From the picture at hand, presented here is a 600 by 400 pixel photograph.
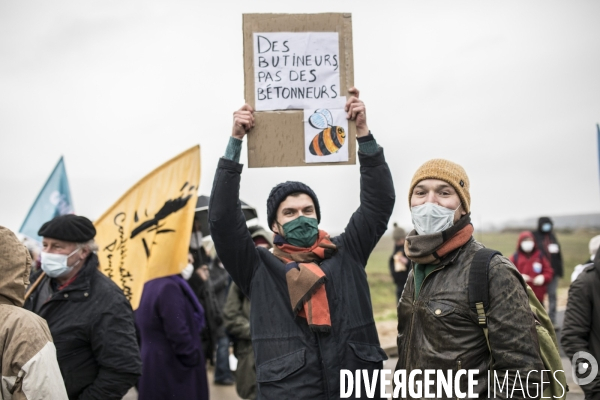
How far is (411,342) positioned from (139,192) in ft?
12.4

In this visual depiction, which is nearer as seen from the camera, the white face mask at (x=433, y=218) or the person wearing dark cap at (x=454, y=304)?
the person wearing dark cap at (x=454, y=304)

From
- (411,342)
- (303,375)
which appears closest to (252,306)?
(303,375)

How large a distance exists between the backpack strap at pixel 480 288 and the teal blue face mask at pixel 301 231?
3.33ft

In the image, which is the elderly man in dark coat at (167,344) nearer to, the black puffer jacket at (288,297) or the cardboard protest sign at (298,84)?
the black puffer jacket at (288,297)

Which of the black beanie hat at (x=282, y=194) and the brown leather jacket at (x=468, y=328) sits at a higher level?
the black beanie hat at (x=282, y=194)

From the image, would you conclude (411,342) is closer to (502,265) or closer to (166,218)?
(502,265)

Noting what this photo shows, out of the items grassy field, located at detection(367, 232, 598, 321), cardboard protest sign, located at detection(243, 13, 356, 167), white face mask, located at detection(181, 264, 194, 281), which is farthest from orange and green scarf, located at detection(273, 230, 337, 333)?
grassy field, located at detection(367, 232, 598, 321)

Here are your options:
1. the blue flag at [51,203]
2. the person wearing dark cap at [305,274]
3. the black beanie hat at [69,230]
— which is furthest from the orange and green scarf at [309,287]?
the blue flag at [51,203]

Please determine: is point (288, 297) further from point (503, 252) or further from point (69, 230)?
point (503, 252)

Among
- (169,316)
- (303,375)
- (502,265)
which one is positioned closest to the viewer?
(502,265)

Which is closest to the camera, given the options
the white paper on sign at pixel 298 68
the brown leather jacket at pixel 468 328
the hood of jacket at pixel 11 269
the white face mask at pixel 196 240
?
the brown leather jacket at pixel 468 328

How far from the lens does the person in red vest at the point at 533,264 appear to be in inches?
436

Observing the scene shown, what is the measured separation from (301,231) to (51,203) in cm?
648

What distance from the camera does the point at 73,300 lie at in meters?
4.29
